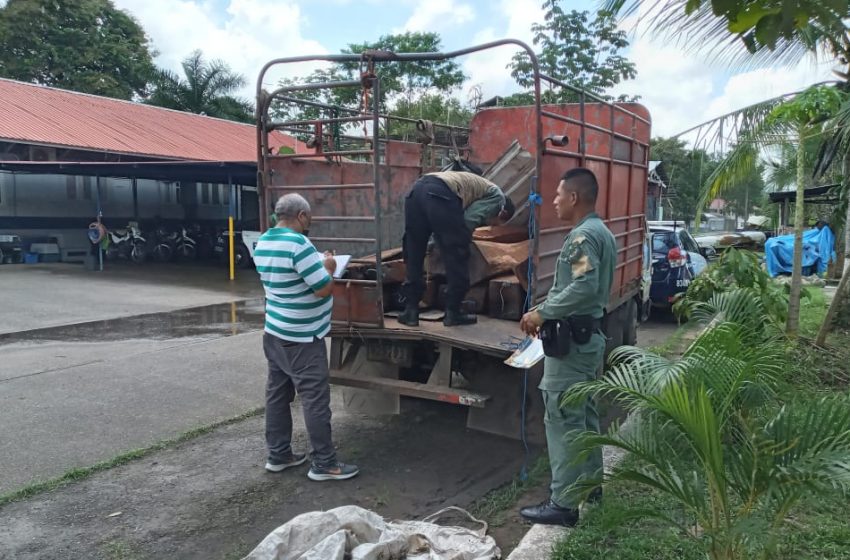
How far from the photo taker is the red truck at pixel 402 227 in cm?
437

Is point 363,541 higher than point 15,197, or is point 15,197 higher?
point 15,197

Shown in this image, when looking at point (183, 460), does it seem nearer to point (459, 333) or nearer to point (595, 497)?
point (459, 333)

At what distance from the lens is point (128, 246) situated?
784 inches

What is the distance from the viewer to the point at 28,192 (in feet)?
62.7

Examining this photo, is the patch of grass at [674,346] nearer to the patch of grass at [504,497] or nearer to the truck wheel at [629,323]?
the truck wheel at [629,323]

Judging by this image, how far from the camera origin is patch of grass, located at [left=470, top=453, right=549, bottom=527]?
3.77 meters

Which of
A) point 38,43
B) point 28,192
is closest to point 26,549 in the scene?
point 28,192

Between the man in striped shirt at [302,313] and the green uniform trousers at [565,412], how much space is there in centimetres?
148

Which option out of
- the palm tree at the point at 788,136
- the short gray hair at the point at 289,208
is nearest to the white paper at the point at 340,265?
the short gray hair at the point at 289,208

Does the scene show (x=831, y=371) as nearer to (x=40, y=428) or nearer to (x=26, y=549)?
(x=26, y=549)

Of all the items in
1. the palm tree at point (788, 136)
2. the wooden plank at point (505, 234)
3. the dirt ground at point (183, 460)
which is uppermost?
the palm tree at point (788, 136)

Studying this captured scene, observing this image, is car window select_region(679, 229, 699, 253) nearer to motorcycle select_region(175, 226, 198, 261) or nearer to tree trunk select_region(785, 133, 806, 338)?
tree trunk select_region(785, 133, 806, 338)

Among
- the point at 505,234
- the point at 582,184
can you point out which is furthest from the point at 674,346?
the point at 582,184

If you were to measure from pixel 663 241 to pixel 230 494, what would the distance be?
8.11 meters
